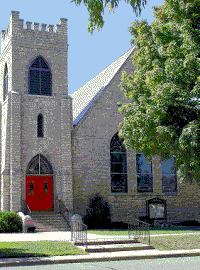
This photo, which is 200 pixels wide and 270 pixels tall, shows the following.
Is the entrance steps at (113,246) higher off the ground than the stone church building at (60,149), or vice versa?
the stone church building at (60,149)

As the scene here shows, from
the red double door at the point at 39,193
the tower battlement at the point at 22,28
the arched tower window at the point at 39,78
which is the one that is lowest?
the red double door at the point at 39,193

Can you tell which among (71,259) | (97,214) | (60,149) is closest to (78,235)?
(71,259)

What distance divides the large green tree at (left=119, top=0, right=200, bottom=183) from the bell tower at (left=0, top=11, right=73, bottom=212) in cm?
776

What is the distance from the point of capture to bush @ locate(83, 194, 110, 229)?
2667cm

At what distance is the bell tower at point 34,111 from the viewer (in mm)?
26828

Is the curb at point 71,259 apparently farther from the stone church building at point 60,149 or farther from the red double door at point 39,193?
the red double door at point 39,193

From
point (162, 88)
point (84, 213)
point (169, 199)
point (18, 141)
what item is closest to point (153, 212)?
point (169, 199)

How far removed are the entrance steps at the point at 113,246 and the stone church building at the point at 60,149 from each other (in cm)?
946

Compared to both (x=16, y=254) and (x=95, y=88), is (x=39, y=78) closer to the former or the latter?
(x=95, y=88)

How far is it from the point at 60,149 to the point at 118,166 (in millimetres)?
4413

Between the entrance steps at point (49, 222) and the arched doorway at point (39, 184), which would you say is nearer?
the entrance steps at point (49, 222)

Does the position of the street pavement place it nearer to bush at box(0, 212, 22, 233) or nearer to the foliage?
the foliage

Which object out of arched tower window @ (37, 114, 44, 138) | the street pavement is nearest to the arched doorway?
arched tower window @ (37, 114, 44, 138)

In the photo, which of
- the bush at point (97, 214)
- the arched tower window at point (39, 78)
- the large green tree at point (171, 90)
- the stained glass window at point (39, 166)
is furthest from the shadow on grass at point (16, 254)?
the arched tower window at point (39, 78)
